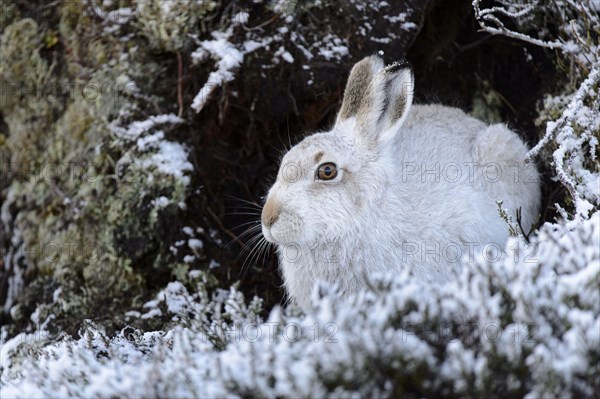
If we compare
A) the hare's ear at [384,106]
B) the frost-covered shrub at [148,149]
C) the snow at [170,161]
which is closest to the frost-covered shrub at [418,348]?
the frost-covered shrub at [148,149]

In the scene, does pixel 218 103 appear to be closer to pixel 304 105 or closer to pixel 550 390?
pixel 304 105

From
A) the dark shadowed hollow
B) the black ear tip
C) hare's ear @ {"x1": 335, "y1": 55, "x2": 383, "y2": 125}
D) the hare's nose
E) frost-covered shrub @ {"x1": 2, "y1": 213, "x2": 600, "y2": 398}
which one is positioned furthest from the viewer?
the dark shadowed hollow

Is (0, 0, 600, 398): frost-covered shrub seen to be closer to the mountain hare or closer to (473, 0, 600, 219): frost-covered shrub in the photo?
(473, 0, 600, 219): frost-covered shrub

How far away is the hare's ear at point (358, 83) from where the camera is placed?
5.07 meters

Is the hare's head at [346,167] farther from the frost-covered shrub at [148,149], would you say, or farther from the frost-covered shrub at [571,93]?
the frost-covered shrub at [571,93]

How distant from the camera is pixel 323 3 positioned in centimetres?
619

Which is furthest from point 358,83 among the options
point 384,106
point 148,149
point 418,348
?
point 418,348

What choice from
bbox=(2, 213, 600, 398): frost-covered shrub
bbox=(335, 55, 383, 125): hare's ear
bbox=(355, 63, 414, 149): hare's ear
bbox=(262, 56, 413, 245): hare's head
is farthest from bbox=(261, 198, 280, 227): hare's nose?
bbox=(2, 213, 600, 398): frost-covered shrub

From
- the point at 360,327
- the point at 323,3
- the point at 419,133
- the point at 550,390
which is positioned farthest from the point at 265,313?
the point at 550,390

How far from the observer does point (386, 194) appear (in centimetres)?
479

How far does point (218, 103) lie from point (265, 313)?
1768mm

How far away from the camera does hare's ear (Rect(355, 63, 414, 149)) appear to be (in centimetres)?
484

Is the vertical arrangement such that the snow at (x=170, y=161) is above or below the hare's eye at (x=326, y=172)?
below

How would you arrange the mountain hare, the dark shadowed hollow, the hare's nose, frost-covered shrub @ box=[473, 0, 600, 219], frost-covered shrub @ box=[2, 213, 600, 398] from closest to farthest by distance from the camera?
frost-covered shrub @ box=[2, 213, 600, 398] < the hare's nose < the mountain hare < frost-covered shrub @ box=[473, 0, 600, 219] < the dark shadowed hollow
